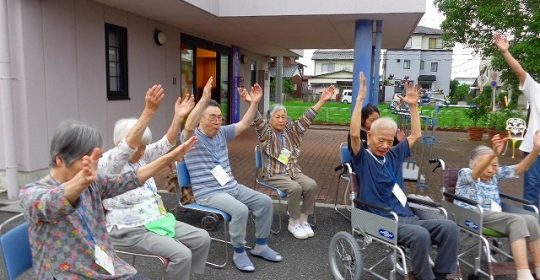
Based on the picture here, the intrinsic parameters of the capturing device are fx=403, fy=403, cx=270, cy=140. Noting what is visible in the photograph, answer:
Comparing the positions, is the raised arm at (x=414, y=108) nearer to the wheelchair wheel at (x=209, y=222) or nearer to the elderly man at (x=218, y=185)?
the elderly man at (x=218, y=185)

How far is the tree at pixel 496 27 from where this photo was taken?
8.18 meters

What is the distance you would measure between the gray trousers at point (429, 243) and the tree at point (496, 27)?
689 centimetres

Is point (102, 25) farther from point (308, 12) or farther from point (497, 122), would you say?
point (497, 122)

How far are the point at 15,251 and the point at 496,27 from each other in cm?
1003

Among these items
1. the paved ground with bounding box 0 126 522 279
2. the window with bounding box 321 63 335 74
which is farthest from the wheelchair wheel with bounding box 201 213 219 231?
the window with bounding box 321 63 335 74

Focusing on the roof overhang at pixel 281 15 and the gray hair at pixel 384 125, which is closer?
the gray hair at pixel 384 125

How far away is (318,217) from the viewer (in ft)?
15.6

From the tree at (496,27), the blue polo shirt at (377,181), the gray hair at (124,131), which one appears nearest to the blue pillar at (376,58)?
the tree at (496,27)

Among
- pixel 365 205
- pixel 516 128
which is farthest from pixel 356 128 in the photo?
pixel 516 128

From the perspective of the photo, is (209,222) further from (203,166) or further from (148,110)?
(148,110)

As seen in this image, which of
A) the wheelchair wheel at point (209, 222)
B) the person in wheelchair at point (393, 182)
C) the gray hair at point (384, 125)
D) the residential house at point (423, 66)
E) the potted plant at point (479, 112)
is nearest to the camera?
the person in wheelchair at point (393, 182)

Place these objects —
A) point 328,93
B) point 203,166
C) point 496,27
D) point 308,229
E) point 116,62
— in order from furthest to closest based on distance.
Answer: point 496,27 → point 116,62 → point 328,93 → point 308,229 → point 203,166

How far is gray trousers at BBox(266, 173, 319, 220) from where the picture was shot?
13.3 ft

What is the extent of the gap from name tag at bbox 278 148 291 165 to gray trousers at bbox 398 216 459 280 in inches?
63.3
